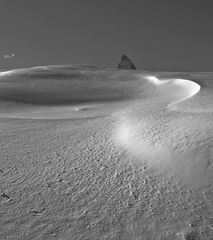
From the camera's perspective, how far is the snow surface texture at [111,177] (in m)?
2.23

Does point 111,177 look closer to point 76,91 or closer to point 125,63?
point 76,91

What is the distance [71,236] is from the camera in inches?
83.4

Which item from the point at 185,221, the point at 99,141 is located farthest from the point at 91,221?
the point at 99,141

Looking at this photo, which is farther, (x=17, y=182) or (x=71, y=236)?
(x=17, y=182)

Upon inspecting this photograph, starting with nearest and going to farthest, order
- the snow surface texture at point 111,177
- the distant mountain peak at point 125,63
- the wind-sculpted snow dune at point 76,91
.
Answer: the snow surface texture at point 111,177, the wind-sculpted snow dune at point 76,91, the distant mountain peak at point 125,63

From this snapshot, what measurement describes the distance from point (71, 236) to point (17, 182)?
4.26ft

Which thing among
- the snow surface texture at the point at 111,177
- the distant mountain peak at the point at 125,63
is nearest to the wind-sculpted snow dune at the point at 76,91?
the snow surface texture at the point at 111,177

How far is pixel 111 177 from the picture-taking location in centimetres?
305

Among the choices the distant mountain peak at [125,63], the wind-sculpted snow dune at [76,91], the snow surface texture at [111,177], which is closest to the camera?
the snow surface texture at [111,177]

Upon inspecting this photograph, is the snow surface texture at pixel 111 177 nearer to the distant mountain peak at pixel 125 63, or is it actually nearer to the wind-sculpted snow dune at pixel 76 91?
the wind-sculpted snow dune at pixel 76 91

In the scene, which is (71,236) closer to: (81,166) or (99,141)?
(81,166)

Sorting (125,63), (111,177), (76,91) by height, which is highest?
(125,63)

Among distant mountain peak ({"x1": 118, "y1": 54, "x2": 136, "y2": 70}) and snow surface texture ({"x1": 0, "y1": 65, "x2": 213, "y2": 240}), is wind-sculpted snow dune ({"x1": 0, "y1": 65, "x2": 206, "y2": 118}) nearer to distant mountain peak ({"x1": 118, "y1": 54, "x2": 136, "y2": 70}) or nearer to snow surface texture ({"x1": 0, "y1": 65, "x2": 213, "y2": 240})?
snow surface texture ({"x1": 0, "y1": 65, "x2": 213, "y2": 240})

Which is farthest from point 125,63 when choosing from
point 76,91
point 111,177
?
point 111,177
